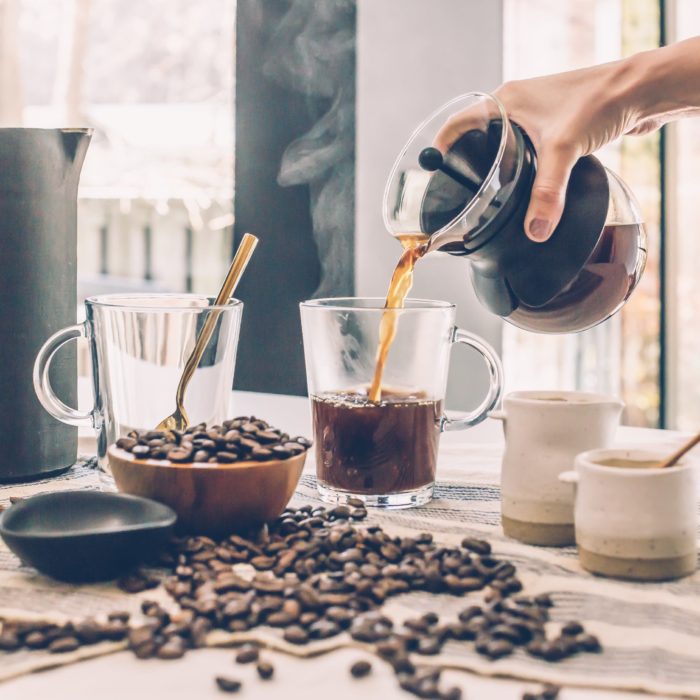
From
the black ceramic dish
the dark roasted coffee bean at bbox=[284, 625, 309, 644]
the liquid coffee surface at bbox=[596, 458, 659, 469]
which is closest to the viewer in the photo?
the dark roasted coffee bean at bbox=[284, 625, 309, 644]

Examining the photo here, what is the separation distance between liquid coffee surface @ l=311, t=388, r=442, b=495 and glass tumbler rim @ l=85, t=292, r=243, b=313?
17 cm

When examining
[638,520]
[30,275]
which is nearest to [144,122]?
[30,275]

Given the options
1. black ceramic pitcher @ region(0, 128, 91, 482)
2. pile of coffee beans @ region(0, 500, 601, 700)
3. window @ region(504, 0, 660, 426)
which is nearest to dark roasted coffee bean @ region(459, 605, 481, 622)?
pile of coffee beans @ region(0, 500, 601, 700)

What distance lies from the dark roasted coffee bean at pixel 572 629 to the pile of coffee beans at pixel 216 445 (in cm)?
39

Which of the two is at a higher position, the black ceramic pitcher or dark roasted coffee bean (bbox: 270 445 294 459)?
the black ceramic pitcher

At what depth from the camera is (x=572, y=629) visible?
0.78 m

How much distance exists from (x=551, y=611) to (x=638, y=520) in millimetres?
124

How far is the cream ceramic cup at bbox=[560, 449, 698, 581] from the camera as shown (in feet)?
2.97

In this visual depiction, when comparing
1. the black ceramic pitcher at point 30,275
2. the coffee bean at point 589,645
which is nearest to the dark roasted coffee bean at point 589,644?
the coffee bean at point 589,645

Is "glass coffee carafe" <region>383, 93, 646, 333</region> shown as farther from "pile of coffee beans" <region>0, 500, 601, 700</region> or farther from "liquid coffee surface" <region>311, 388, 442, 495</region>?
"pile of coffee beans" <region>0, 500, 601, 700</region>

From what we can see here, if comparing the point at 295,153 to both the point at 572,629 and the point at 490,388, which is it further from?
the point at 572,629

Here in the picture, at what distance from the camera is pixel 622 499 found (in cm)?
91

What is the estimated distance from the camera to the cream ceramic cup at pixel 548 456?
3.40 ft

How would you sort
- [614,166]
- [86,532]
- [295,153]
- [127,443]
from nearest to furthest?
[86,532] → [127,443] → [295,153] → [614,166]
